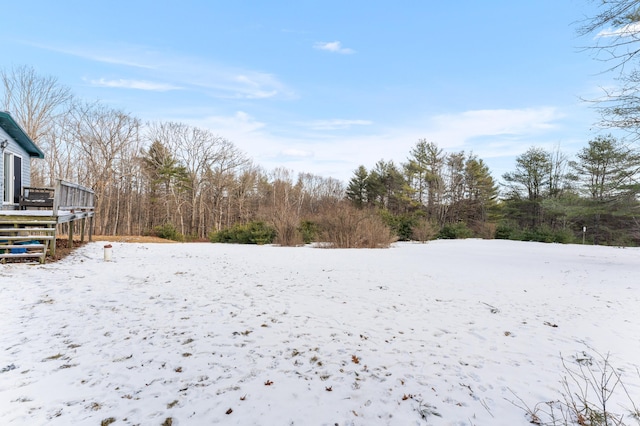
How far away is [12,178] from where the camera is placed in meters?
10.8

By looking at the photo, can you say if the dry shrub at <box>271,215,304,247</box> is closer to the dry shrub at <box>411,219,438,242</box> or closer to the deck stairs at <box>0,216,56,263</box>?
the dry shrub at <box>411,219,438,242</box>

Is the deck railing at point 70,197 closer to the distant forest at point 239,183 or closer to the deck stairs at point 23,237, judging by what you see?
the deck stairs at point 23,237

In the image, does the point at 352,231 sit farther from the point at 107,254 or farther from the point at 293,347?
the point at 293,347

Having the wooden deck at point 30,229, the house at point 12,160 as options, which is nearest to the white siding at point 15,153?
the house at point 12,160

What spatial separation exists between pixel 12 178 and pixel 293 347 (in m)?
13.8

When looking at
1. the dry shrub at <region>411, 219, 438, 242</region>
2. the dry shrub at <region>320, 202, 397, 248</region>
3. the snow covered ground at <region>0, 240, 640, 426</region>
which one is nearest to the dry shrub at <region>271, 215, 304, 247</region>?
the dry shrub at <region>320, 202, 397, 248</region>

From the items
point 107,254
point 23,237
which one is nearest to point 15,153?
point 23,237

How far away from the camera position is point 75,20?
9.65m

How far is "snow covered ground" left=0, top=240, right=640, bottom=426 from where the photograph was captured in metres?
2.13

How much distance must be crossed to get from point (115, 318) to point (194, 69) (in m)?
12.8

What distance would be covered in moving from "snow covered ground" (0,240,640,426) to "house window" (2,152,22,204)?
6758mm

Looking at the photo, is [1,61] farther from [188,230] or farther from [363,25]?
[363,25]

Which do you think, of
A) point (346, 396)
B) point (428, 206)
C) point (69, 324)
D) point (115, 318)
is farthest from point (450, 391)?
point (428, 206)

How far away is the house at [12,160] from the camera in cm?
983
